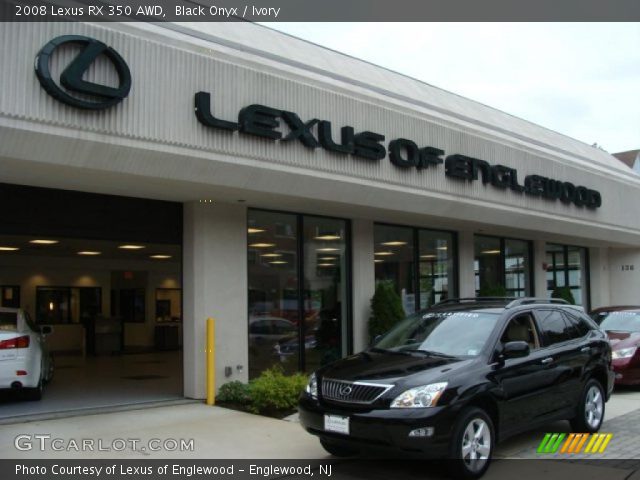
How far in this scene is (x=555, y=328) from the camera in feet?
27.9

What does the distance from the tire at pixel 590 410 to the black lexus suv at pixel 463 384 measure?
0.01 meters

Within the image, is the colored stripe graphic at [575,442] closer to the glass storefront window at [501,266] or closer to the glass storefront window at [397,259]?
the glass storefront window at [397,259]

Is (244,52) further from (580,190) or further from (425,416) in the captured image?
(580,190)

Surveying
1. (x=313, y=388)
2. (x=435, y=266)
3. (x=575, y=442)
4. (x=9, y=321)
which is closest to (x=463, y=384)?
(x=313, y=388)

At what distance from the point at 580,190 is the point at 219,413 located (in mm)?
12353

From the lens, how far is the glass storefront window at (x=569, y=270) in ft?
70.2

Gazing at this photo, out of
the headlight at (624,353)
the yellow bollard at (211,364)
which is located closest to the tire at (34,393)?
the yellow bollard at (211,364)

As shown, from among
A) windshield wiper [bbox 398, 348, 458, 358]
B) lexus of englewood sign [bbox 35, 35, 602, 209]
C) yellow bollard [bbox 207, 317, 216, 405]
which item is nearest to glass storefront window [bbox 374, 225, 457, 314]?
lexus of englewood sign [bbox 35, 35, 602, 209]

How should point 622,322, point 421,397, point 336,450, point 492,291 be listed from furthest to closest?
1. point 492,291
2. point 622,322
3. point 336,450
4. point 421,397

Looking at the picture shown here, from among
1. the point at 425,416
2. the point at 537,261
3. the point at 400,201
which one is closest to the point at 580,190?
the point at 537,261

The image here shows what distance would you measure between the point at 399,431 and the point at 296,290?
683 cm

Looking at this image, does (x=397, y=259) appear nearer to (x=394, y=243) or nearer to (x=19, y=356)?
(x=394, y=243)

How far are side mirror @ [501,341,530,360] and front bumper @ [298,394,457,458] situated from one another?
1.18 m

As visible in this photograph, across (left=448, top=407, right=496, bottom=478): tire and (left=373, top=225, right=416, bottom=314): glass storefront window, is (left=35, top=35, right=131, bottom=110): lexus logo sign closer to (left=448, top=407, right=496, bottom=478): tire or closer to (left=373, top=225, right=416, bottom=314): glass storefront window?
(left=448, top=407, right=496, bottom=478): tire
